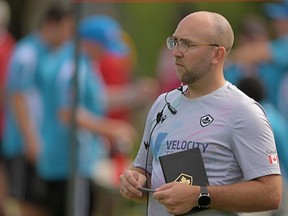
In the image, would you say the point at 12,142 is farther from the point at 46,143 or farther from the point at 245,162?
the point at 245,162

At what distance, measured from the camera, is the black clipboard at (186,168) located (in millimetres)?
4195

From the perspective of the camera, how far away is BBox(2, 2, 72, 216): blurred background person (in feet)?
29.7

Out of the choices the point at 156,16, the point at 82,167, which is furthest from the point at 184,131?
the point at 156,16

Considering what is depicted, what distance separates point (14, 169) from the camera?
372 inches

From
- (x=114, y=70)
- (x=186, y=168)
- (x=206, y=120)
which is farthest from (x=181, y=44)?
(x=114, y=70)

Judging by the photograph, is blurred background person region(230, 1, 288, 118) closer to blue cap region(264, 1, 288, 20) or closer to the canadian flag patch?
blue cap region(264, 1, 288, 20)

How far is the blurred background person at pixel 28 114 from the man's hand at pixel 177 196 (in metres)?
4.82

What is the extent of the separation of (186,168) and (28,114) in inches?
200

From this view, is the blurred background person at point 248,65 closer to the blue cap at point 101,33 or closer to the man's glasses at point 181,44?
the blue cap at point 101,33

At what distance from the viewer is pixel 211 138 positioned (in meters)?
4.20

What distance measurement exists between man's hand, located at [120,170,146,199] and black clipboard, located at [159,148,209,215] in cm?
13

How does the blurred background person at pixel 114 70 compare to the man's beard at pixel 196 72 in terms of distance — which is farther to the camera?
the blurred background person at pixel 114 70

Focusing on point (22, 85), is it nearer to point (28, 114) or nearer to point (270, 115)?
point (28, 114)

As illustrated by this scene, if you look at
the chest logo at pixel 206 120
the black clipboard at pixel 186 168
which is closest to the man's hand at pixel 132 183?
the black clipboard at pixel 186 168
